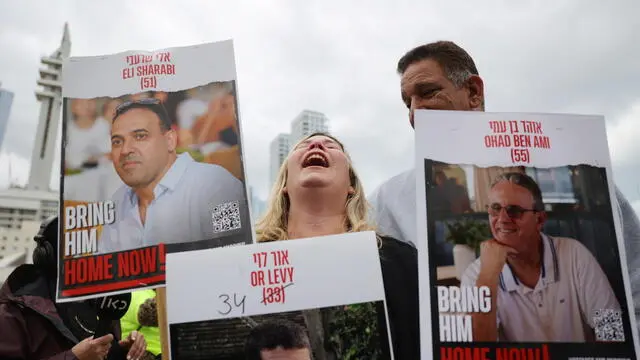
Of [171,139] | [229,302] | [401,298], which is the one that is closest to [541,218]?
[401,298]

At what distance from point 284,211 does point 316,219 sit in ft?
0.57

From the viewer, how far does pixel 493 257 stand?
109 cm

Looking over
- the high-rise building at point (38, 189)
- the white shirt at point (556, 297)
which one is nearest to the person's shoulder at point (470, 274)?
the white shirt at point (556, 297)

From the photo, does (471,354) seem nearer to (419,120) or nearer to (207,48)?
(419,120)

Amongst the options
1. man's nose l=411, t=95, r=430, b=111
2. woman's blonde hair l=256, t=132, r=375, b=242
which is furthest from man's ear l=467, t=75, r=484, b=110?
woman's blonde hair l=256, t=132, r=375, b=242

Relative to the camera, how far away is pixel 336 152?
174 cm

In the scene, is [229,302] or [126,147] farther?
[126,147]

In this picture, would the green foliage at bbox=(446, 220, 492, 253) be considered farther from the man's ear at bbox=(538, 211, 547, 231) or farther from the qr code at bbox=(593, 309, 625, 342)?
the qr code at bbox=(593, 309, 625, 342)

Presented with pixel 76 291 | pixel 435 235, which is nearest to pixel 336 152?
pixel 435 235

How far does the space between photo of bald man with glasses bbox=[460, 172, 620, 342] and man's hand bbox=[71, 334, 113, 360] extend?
102 centimetres

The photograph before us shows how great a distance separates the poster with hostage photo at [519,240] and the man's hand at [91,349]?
2.98 ft

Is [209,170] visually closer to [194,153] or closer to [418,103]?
[194,153]

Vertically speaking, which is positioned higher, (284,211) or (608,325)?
(284,211)

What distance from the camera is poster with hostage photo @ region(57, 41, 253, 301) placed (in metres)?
1.31
